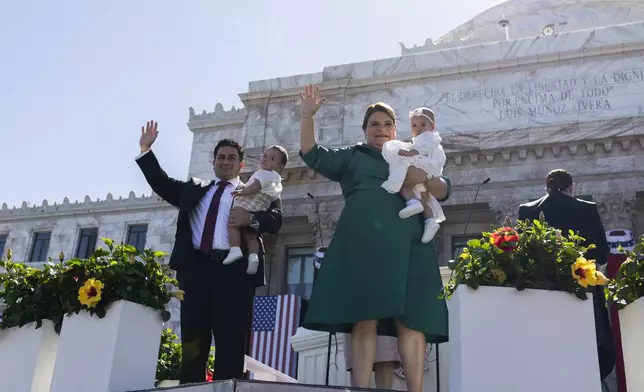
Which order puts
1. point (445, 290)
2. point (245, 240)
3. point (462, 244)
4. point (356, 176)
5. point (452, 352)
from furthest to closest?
1. point (462, 244)
2. point (245, 240)
3. point (356, 176)
4. point (445, 290)
5. point (452, 352)

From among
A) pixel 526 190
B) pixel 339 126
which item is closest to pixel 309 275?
pixel 339 126

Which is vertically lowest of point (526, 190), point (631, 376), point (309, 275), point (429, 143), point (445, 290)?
point (631, 376)

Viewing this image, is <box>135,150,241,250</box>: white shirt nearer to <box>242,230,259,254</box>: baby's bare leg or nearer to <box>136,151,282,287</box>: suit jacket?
<box>136,151,282,287</box>: suit jacket

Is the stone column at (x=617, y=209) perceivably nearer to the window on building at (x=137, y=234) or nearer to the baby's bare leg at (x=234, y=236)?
the baby's bare leg at (x=234, y=236)

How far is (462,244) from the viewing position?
22.9m

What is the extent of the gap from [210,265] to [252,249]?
369 millimetres

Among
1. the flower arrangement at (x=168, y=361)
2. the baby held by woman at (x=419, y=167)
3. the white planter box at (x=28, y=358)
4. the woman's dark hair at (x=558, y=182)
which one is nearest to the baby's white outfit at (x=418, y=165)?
the baby held by woman at (x=419, y=167)

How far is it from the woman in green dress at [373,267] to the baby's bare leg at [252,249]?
80 centimetres

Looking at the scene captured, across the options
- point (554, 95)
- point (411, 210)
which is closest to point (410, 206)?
point (411, 210)

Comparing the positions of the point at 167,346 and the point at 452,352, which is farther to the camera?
the point at 167,346

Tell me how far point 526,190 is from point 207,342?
17.1m

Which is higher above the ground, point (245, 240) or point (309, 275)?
point (309, 275)

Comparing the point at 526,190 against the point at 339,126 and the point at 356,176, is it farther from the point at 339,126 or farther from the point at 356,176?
the point at 356,176

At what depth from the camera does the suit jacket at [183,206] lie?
5.92 m
